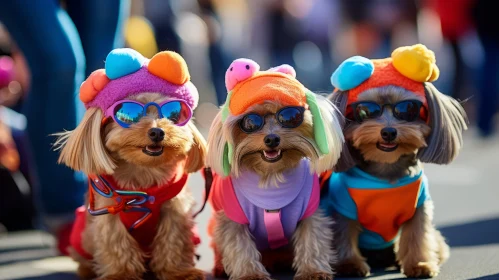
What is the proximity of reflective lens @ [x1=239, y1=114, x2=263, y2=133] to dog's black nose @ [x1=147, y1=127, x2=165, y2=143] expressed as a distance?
0.39m

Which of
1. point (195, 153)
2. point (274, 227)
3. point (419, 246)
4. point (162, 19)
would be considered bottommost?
point (419, 246)

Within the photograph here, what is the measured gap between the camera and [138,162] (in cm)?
414

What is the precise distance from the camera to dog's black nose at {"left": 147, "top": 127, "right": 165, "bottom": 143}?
13.3ft

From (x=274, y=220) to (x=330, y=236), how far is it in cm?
31

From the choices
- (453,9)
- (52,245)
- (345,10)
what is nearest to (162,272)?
(52,245)

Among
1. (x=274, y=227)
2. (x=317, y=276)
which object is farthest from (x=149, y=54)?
(x=317, y=276)

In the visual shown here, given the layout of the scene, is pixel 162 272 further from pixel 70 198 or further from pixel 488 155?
pixel 488 155

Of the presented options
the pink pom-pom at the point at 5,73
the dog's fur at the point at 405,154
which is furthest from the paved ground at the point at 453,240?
the pink pom-pom at the point at 5,73

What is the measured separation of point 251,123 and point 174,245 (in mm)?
761

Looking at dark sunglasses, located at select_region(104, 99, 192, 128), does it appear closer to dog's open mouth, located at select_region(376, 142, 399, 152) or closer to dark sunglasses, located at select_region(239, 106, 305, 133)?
dark sunglasses, located at select_region(239, 106, 305, 133)

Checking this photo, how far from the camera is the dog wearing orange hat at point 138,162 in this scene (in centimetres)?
408

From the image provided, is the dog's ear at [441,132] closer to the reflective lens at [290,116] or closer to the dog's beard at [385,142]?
the dog's beard at [385,142]

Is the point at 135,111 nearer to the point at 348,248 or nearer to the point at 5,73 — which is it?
the point at 348,248

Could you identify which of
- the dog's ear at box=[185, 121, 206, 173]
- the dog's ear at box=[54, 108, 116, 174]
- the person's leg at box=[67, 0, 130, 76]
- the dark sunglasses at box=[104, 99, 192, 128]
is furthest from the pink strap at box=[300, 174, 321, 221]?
the person's leg at box=[67, 0, 130, 76]
